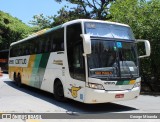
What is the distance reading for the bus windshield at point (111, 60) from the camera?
11414mm

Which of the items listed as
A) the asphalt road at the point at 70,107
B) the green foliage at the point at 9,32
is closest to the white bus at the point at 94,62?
the asphalt road at the point at 70,107

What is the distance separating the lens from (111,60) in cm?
1171

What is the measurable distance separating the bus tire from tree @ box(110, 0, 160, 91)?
693cm

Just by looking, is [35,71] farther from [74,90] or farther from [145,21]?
[145,21]

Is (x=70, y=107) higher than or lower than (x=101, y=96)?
lower

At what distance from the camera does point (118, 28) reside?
41.5 feet

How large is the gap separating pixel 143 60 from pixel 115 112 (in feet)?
28.1

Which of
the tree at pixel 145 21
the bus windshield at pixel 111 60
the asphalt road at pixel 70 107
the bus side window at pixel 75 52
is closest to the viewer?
the bus windshield at pixel 111 60

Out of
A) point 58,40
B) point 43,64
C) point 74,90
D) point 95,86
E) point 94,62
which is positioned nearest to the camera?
point 95,86

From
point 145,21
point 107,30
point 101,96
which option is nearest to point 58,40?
point 107,30

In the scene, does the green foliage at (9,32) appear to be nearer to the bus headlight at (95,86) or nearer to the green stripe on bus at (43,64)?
the green stripe on bus at (43,64)

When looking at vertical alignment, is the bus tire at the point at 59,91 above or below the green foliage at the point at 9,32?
below

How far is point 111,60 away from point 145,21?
8221mm

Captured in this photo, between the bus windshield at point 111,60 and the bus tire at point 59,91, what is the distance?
9.13 ft
